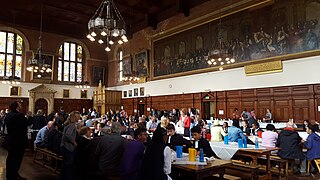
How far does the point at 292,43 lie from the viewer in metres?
11.4

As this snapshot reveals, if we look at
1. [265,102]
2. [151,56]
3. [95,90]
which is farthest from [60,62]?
[265,102]

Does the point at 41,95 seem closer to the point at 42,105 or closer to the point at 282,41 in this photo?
the point at 42,105

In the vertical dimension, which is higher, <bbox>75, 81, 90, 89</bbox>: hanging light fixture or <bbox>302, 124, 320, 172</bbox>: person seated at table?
<bbox>75, 81, 90, 89</bbox>: hanging light fixture

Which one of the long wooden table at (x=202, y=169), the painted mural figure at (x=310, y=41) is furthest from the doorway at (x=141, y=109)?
the long wooden table at (x=202, y=169)

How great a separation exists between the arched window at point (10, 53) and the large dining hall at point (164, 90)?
0.25 feet

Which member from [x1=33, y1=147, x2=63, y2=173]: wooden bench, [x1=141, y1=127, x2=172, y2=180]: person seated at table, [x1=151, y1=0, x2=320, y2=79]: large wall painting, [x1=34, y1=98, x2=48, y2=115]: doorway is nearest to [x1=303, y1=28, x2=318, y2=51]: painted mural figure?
[x1=151, y1=0, x2=320, y2=79]: large wall painting

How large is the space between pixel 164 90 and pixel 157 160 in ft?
50.1

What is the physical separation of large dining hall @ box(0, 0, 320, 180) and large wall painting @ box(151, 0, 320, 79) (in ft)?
0.18

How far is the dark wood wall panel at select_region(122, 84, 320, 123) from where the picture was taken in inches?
429

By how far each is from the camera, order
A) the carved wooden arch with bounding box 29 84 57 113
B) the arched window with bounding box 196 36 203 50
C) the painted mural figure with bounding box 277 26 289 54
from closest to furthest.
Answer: the painted mural figure with bounding box 277 26 289 54 < the arched window with bounding box 196 36 203 50 < the carved wooden arch with bounding box 29 84 57 113

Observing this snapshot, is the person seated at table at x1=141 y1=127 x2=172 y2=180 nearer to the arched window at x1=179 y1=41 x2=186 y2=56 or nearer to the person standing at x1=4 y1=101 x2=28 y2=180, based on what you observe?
the person standing at x1=4 y1=101 x2=28 y2=180

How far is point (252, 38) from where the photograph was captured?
1297 centimetres

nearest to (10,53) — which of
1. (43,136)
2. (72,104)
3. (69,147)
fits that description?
(72,104)

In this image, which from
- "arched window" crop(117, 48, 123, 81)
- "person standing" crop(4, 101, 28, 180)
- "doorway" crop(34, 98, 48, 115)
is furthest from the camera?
"arched window" crop(117, 48, 123, 81)
